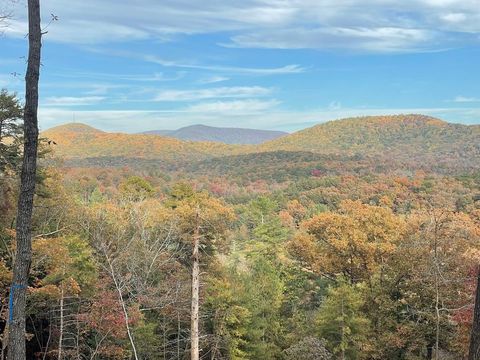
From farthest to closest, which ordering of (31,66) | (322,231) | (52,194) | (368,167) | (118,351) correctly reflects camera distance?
(368,167), (322,231), (52,194), (118,351), (31,66)

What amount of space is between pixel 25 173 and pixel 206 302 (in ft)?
50.6

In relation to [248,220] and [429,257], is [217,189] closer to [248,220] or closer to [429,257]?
[248,220]

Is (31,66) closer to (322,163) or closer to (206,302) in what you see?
(206,302)

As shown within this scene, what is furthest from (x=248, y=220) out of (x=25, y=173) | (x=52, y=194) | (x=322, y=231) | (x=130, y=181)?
(x=25, y=173)

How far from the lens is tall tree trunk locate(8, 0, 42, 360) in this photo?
19.4ft

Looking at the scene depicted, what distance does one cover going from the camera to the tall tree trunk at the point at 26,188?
592 cm

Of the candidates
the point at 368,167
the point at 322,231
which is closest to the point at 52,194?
the point at 322,231

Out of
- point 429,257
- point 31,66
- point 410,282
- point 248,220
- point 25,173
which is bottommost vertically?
point 248,220

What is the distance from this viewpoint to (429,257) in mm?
17344

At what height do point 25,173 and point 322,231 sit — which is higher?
point 25,173

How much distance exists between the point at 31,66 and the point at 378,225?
22.6 metres

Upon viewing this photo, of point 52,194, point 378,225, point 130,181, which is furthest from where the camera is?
point 130,181

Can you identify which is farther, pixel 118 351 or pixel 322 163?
pixel 322 163

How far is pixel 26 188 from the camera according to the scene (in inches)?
236
